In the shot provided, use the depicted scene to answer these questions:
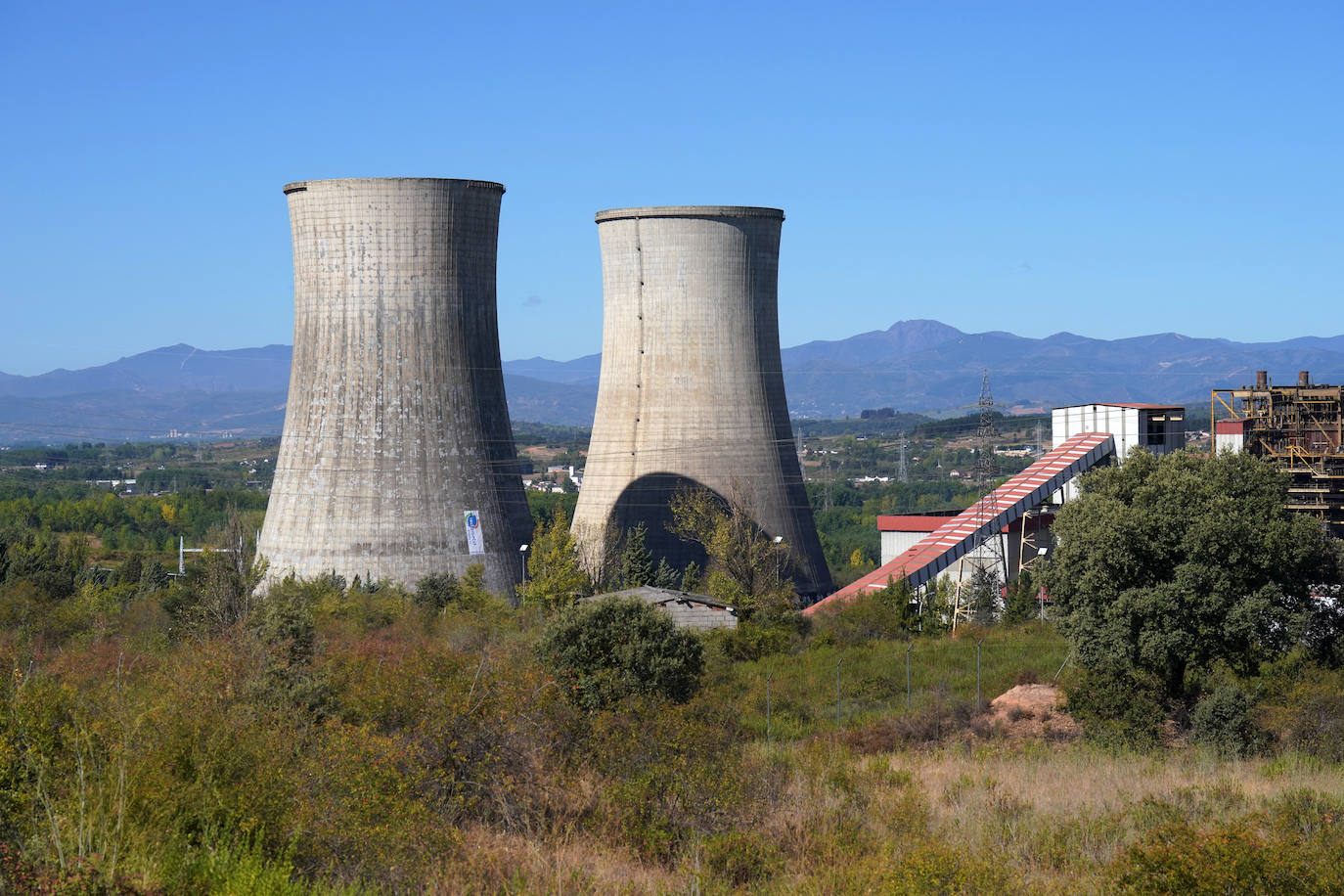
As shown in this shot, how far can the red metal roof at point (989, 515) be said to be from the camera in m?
28.2

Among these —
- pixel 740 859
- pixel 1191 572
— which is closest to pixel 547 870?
pixel 740 859

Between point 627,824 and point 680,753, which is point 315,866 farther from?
point 680,753

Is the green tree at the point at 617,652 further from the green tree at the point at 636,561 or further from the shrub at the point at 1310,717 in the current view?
the green tree at the point at 636,561

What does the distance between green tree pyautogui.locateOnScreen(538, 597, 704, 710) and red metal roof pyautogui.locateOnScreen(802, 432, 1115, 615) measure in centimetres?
1137

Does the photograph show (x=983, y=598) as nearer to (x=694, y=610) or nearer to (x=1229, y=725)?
(x=694, y=610)

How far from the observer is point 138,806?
8469mm

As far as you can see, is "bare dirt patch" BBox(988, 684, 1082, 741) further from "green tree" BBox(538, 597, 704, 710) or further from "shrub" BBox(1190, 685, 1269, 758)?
"green tree" BBox(538, 597, 704, 710)

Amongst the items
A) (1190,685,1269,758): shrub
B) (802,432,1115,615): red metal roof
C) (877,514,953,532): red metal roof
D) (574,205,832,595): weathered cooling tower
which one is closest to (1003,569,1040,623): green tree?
(802,432,1115,615): red metal roof

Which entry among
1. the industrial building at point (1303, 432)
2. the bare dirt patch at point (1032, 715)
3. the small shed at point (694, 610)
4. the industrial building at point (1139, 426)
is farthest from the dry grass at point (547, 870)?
the industrial building at point (1139, 426)

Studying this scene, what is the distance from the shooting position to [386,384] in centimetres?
2611

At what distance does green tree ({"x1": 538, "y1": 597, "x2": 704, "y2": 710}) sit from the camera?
15258 mm

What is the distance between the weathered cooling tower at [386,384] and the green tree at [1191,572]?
13411mm

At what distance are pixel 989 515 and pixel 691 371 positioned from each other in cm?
690

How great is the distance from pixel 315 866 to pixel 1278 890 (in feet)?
18.5
